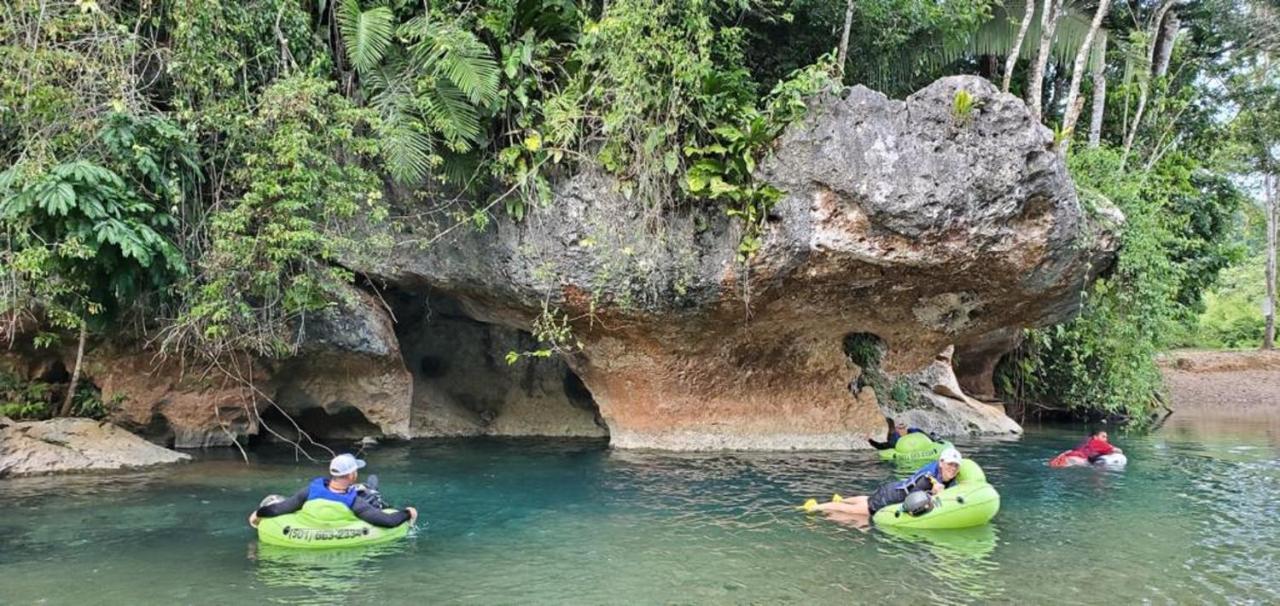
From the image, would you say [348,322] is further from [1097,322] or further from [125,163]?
[1097,322]

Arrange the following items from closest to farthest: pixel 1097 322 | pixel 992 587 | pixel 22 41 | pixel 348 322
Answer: pixel 992 587 → pixel 22 41 → pixel 348 322 → pixel 1097 322

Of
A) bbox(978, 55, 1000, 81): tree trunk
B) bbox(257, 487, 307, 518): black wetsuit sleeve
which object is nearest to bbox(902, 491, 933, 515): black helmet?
bbox(257, 487, 307, 518): black wetsuit sleeve

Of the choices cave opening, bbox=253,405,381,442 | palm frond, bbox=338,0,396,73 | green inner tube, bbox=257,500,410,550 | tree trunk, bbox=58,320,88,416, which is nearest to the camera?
green inner tube, bbox=257,500,410,550

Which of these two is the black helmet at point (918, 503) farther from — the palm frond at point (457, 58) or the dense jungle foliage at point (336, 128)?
the palm frond at point (457, 58)

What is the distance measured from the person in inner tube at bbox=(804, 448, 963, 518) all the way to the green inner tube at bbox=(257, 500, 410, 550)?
16.3ft

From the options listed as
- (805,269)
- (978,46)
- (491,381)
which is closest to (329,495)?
(805,269)

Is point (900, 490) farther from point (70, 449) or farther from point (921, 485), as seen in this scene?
point (70, 449)

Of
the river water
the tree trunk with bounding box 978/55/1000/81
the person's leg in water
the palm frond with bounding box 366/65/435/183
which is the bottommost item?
the river water

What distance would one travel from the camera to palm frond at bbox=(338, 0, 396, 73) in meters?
12.1

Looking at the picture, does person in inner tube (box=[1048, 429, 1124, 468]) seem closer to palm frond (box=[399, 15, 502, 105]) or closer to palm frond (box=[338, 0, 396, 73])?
palm frond (box=[399, 15, 502, 105])

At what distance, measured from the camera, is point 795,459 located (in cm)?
1451

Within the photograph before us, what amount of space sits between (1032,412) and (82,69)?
21.9 m

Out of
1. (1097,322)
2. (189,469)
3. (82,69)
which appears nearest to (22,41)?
(82,69)

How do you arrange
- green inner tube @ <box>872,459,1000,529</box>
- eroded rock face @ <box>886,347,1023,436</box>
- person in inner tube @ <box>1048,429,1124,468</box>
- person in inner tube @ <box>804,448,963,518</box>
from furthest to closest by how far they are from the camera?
eroded rock face @ <box>886,347,1023,436</box>
person in inner tube @ <box>1048,429,1124,468</box>
person in inner tube @ <box>804,448,963,518</box>
green inner tube @ <box>872,459,1000,529</box>
